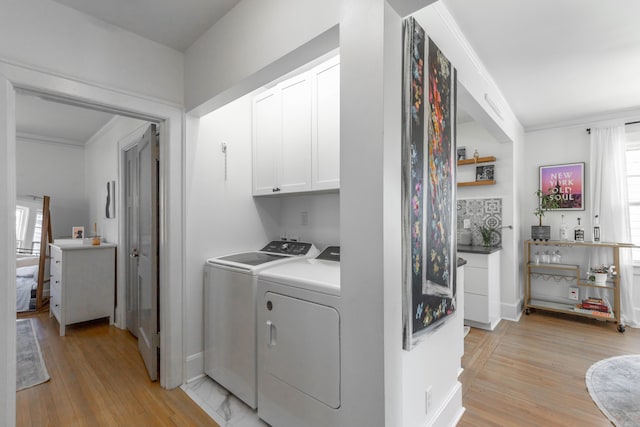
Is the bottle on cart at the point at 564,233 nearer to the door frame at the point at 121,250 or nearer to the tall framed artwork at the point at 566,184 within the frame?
the tall framed artwork at the point at 566,184

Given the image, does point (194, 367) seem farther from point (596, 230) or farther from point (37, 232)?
point (596, 230)

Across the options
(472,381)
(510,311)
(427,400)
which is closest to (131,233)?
(427,400)

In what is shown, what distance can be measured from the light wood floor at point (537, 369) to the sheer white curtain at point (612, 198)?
492 millimetres

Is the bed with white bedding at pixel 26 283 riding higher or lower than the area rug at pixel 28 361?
higher

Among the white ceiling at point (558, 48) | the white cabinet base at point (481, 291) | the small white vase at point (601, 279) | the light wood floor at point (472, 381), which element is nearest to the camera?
the white ceiling at point (558, 48)

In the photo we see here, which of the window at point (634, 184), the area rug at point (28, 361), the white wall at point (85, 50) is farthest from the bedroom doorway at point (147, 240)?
the window at point (634, 184)

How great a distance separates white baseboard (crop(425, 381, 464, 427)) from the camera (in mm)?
1623

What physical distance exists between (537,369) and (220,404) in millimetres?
2543

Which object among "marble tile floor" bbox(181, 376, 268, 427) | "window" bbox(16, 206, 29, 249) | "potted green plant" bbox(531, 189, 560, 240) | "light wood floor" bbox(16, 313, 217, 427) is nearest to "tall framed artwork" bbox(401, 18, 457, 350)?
"marble tile floor" bbox(181, 376, 268, 427)

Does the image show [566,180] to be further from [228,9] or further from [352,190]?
[228,9]

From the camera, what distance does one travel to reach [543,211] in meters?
3.84

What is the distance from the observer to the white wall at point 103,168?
3.48 metres

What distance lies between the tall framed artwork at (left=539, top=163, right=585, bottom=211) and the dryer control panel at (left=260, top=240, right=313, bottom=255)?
3.53 m

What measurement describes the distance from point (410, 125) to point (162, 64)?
189 cm
